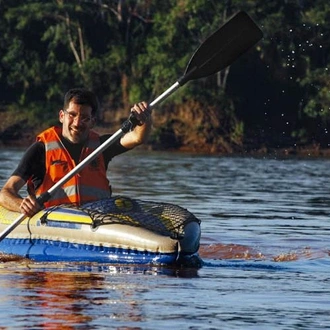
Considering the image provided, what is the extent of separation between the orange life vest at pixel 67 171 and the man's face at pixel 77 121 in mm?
83

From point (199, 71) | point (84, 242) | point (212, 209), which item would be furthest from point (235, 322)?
point (212, 209)

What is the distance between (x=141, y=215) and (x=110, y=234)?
328 millimetres

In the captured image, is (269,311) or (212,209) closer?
(269,311)

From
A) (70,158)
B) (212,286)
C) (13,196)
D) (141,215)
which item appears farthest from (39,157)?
(212,286)

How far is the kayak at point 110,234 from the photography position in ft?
36.4

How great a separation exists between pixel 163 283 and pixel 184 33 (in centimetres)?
3735

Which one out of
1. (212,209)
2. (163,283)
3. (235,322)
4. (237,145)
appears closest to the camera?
(235,322)

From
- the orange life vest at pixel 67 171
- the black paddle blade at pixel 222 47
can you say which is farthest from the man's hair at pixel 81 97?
the black paddle blade at pixel 222 47

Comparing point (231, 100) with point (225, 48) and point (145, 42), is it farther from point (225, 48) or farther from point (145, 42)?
point (225, 48)

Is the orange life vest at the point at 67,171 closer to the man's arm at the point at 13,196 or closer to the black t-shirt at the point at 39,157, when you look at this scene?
the black t-shirt at the point at 39,157

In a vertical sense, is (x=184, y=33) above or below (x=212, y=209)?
above

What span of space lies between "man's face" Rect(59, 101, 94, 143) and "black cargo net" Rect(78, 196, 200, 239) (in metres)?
0.63

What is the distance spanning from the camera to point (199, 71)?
12102 millimetres

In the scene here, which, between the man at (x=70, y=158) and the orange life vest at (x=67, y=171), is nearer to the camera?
the man at (x=70, y=158)
